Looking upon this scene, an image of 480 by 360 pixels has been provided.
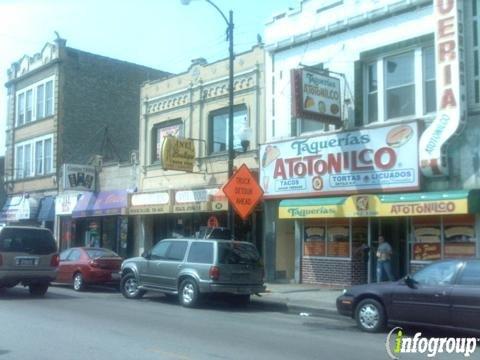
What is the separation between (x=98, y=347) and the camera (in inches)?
377

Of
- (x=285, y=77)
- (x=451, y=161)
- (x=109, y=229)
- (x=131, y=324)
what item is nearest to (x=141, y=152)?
(x=109, y=229)

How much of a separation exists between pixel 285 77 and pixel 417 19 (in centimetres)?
503

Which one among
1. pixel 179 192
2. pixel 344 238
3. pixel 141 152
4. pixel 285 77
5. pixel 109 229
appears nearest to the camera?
pixel 344 238

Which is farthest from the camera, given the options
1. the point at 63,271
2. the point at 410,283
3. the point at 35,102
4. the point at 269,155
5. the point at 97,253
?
the point at 35,102

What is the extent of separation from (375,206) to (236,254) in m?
4.27

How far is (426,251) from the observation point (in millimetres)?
17328

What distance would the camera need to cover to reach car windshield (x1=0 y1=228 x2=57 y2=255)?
57.6 feet

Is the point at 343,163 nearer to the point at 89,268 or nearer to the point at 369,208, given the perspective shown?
the point at 369,208

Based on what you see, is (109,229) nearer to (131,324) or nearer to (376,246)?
(376,246)

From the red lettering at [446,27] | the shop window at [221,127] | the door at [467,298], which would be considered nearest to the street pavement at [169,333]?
the door at [467,298]

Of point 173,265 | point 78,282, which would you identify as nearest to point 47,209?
point 78,282

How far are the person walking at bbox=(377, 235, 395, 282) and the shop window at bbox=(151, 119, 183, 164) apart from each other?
11.2 meters

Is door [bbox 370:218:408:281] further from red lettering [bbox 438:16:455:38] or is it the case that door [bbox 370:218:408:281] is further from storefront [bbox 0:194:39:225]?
storefront [bbox 0:194:39:225]

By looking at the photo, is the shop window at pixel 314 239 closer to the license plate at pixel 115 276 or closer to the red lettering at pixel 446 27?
the license plate at pixel 115 276
